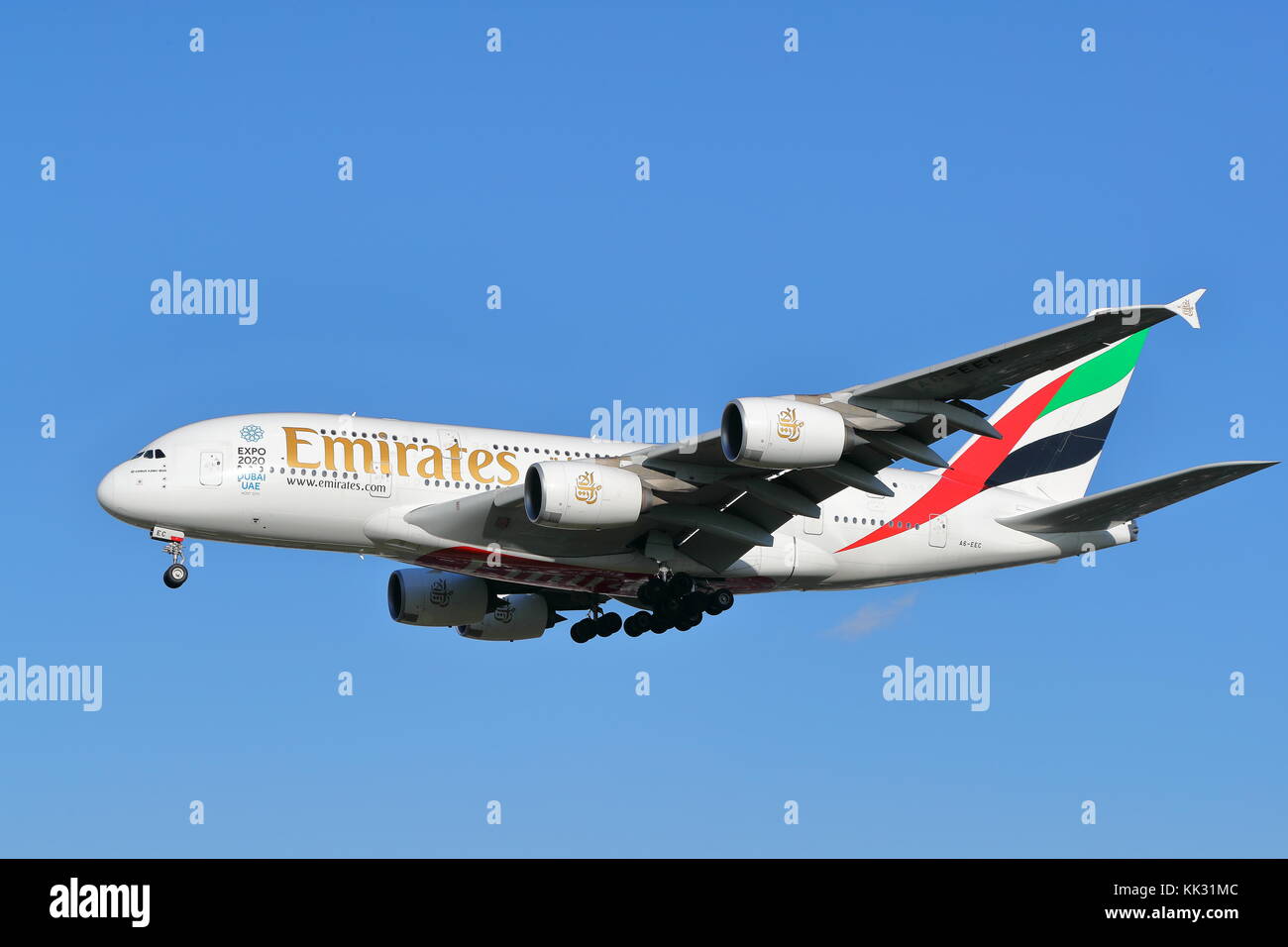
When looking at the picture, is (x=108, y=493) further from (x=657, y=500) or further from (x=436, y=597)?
(x=657, y=500)

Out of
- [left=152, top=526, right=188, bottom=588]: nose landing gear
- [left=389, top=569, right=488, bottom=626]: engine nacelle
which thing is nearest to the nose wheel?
[left=152, top=526, right=188, bottom=588]: nose landing gear

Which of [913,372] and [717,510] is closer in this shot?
[913,372]

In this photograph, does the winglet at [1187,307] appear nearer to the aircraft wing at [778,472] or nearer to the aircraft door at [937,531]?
the aircraft wing at [778,472]

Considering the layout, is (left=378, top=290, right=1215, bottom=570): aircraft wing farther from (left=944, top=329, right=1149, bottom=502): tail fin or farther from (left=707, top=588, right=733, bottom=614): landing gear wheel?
(left=944, top=329, right=1149, bottom=502): tail fin

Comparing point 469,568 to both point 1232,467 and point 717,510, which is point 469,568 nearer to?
point 717,510

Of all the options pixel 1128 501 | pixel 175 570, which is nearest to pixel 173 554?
pixel 175 570
